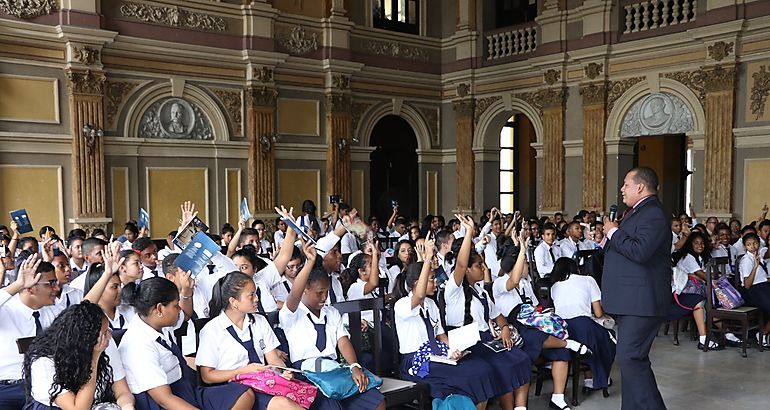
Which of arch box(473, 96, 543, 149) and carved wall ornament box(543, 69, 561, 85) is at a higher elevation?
carved wall ornament box(543, 69, 561, 85)

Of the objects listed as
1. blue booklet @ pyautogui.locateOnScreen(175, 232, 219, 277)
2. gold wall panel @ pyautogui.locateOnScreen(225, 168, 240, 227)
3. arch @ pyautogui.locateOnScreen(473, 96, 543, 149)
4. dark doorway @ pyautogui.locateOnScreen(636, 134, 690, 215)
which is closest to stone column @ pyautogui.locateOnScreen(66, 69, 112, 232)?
gold wall panel @ pyautogui.locateOnScreen(225, 168, 240, 227)

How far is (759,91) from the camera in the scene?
31.8ft

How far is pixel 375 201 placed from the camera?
13.9m

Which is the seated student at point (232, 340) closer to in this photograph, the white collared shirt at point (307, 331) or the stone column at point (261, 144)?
the white collared shirt at point (307, 331)

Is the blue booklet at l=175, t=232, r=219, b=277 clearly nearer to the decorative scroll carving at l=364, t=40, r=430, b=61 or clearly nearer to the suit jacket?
the suit jacket

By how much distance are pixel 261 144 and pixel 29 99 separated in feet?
12.2

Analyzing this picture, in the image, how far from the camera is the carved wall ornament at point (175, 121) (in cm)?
1059

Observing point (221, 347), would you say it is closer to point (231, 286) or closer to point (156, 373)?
point (231, 286)

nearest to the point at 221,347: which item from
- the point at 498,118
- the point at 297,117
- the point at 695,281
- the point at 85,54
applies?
the point at 695,281

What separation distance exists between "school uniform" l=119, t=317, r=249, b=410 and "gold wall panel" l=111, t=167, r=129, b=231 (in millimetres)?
7456

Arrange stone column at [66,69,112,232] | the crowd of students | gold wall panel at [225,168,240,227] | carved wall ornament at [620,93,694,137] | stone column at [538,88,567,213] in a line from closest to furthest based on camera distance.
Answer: the crowd of students → stone column at [66,69,112,232] → carved wall ornament at [620,93,694,137] → gold wall panel at [225,168,240,227] → stone column at [538,88,567,213]

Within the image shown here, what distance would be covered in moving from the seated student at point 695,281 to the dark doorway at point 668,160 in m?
7.04

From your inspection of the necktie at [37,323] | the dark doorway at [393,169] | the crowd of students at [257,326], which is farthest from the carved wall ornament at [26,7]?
the necktie at [37,323]

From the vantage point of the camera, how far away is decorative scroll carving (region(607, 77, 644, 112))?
36.7ft
